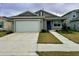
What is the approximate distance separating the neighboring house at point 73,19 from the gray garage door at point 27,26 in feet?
19.7

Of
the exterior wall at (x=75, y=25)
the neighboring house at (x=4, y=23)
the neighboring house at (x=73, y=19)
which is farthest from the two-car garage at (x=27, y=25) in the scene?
the neighboring house at (x=73, y=19)

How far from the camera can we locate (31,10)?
30.6m

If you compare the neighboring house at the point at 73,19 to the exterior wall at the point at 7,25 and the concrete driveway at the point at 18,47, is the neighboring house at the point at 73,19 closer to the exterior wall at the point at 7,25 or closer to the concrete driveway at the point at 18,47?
the exterior wall at the point at 7,25

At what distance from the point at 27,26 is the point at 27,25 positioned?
15 cm

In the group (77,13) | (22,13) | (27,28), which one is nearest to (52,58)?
(27,28)

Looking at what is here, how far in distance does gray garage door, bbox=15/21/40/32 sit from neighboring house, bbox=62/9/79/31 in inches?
237

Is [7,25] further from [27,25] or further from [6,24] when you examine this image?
[27,25]

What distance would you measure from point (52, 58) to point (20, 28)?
1750 centimetres

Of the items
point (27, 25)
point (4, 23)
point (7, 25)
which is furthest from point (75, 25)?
point (4, 23)

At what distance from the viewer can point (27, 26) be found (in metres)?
24.9

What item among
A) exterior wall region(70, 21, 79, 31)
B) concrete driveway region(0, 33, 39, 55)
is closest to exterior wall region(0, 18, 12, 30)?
exterior wall region(70, 21, 79, 31)

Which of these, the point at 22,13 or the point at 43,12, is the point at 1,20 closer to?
the point at 22,13

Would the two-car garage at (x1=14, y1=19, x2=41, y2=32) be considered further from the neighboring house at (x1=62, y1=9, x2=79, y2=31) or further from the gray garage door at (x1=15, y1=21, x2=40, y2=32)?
the neighboring house at (x1=62, y1=9, x2=79, y2=31)

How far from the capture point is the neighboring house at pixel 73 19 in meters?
28.4
